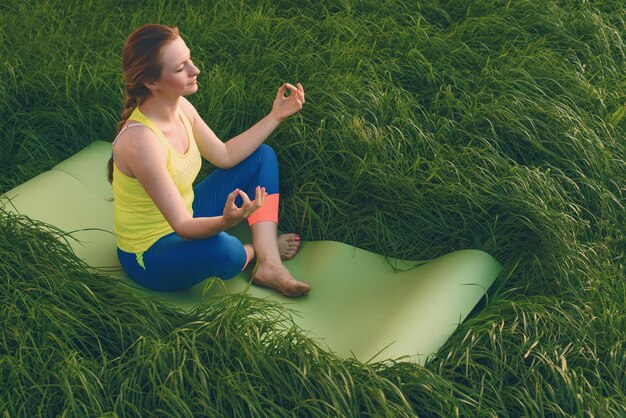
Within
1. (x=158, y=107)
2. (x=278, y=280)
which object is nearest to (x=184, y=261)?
(x=278, y=280)

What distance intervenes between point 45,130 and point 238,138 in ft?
3.62

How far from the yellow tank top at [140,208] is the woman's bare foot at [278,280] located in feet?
1.14

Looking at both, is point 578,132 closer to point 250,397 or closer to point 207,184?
point 207,184

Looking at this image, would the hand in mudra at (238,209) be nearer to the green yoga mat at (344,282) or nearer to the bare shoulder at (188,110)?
the green yoga mat at (344,282)

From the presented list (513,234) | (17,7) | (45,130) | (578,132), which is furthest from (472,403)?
(17,7)

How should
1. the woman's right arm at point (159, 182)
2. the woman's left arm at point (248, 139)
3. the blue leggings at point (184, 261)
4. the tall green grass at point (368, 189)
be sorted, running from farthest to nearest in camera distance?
the woman's left arm at point (248, 139), the blue leggings at point (184, 261), the woman's right arm at point (159, 182), the tall green grass at point (368, 189)

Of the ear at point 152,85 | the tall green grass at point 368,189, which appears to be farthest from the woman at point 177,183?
the tall green grass at point 368,189

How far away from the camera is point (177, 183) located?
3301 mm

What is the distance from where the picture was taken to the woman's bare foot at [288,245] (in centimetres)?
366

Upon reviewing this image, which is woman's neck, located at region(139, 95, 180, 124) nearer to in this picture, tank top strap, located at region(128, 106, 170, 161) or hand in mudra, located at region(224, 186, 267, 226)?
tank top strap, located at region(128, 106, 170, 161)

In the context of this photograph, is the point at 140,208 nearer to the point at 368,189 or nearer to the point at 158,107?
the point at 158,107

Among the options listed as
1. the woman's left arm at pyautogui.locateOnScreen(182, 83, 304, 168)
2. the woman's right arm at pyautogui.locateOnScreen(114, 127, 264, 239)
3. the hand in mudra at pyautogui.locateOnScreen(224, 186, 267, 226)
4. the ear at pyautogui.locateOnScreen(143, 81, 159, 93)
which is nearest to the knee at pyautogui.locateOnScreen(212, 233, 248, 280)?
the woman's right arm at pyautogui.locateOnScreen(114, 127, 264, 239)

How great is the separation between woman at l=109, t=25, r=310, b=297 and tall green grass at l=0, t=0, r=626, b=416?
17 centimetres

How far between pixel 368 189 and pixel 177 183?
0.83m
